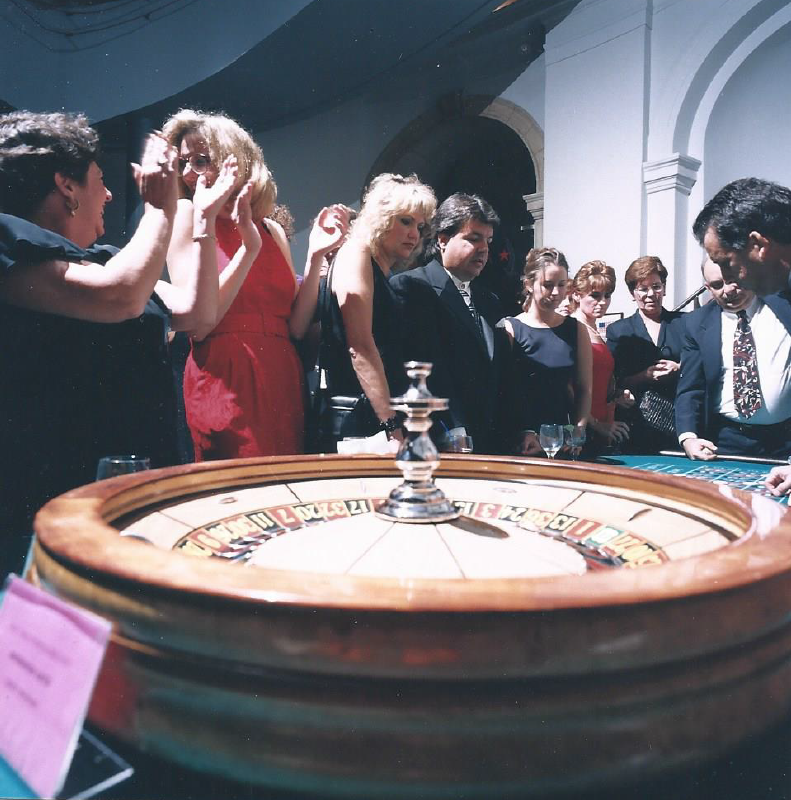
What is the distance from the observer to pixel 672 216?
16.3 ft

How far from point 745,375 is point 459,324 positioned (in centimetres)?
98

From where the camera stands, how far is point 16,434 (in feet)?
3.34

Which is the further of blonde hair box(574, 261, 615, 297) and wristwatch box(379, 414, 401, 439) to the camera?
blonde hair box(574, 261, 615, 297)

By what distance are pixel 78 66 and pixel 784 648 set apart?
7778 millimetres

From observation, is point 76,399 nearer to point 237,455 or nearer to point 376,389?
point 237,455

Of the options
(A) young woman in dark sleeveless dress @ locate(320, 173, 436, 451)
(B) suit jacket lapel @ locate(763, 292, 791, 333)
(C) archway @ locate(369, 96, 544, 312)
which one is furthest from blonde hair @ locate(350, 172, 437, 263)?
(C) archway @ locate(369, 96, 544, 312)

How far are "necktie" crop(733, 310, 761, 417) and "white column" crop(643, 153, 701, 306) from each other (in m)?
2.83

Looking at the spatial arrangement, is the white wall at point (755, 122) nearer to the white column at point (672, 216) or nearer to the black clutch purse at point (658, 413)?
the white column at point (672, 216)

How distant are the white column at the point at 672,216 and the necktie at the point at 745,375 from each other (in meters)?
2.83

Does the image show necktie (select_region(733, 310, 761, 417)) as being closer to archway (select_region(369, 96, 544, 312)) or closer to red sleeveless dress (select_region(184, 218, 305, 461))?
red sleeveless dress (select_region(184, 218, 305, 461))

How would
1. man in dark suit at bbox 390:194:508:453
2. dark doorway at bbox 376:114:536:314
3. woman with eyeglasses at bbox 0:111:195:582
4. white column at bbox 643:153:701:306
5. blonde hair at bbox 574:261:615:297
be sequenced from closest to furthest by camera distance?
woman with eyeglasses at bbox 0:111:195:582 < man in dark suit at bbox 390:194:508:453 < blonde hair at bbox 574:261:615:297 < white column at bbox 643:153:701:306 < dark doorway at bbox 376:114:536:314

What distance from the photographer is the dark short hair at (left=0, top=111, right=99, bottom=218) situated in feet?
3.82

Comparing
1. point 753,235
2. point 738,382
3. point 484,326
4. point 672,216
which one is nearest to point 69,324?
point 484,326

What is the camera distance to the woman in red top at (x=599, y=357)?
2641mm
